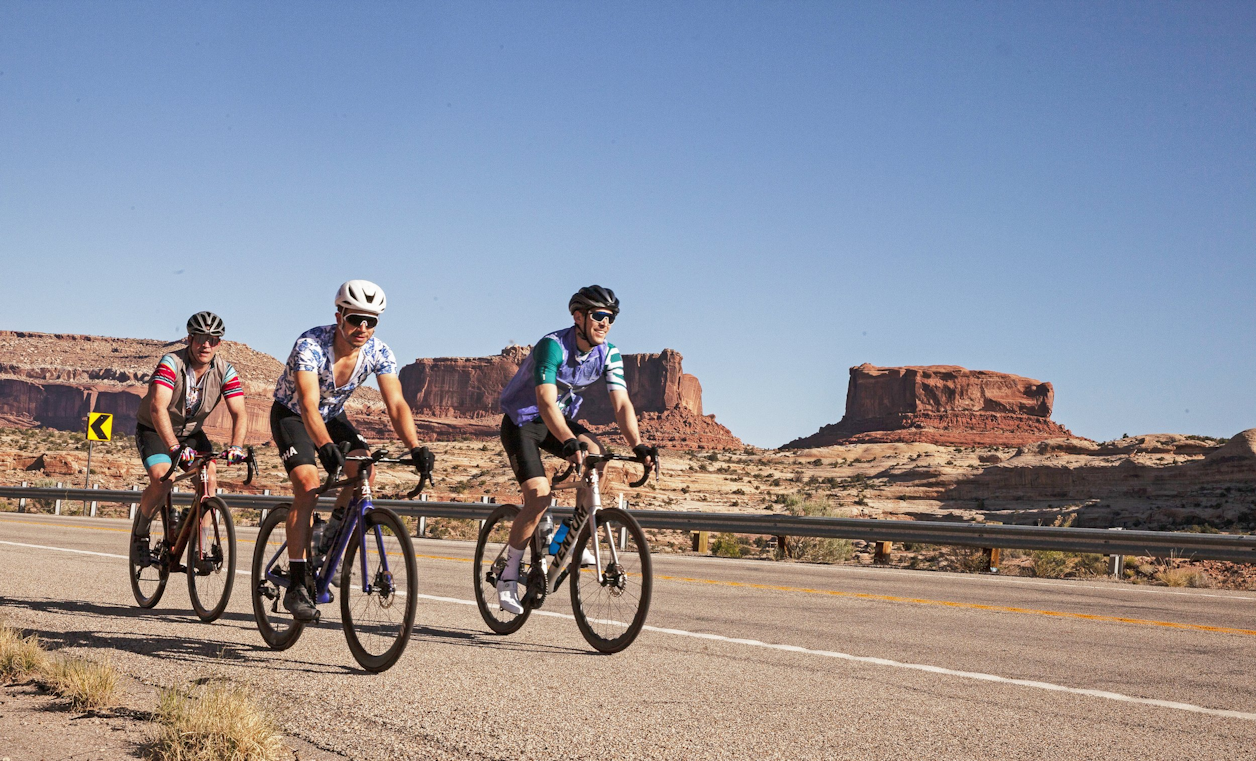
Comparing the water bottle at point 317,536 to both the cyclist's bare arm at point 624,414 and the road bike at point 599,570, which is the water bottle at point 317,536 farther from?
the cyclist's bare arm at point 624,414

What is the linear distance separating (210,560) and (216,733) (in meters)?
4.08

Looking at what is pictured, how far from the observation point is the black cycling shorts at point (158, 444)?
25.9 feet

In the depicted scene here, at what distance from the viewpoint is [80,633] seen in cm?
677

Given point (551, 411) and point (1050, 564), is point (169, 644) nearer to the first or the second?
point (551, 411)

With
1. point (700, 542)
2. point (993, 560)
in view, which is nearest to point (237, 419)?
point (993, 560)

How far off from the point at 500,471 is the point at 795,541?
46.3 m

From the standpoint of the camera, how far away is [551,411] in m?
6.42

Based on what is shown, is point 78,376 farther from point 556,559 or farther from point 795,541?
point 556,559

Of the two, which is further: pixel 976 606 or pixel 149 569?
pixel 976 606

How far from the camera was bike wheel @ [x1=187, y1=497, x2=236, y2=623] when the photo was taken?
295 inches

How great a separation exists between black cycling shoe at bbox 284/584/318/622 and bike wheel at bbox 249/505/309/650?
6.8 inches

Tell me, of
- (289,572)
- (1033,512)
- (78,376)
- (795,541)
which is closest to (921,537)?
(795,541)

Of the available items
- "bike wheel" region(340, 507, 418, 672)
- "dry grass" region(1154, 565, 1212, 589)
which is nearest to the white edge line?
"bike wheel" region(340, 507, 418, 672)

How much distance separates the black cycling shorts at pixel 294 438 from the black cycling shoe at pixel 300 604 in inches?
27.6
